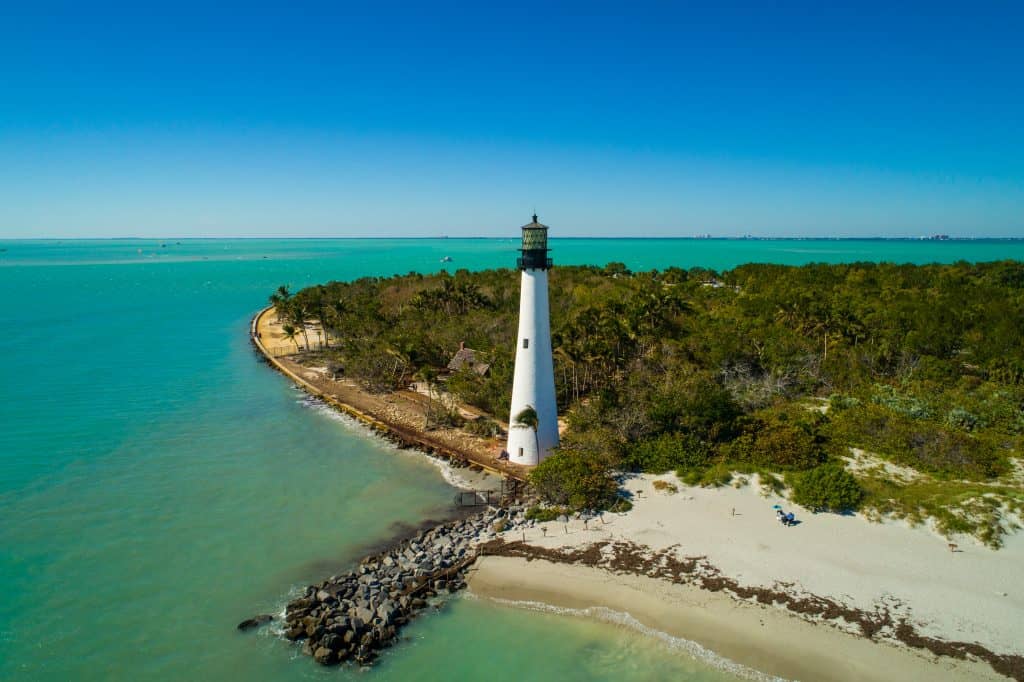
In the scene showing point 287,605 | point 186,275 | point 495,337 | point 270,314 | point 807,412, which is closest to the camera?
point 287,605

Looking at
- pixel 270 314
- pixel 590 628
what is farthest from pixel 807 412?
pixel 270 314

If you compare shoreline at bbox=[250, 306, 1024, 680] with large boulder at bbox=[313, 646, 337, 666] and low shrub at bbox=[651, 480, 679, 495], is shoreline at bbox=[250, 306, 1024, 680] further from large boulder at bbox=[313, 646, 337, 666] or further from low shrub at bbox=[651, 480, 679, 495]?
large boulder at bbox=[313, 646, 337, 666]

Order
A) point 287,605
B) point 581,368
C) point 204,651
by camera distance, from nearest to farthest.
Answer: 1. point 204,651
2. point 287,605
3. point 581,368

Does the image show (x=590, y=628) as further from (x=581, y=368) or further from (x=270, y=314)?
(x=270, y=314)

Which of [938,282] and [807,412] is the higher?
[938,282]

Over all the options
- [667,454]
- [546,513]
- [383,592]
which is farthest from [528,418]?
[383,592]

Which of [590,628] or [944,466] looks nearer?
[590,628]

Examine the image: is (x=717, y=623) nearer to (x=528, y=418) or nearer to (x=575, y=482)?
(x=575, y=482)

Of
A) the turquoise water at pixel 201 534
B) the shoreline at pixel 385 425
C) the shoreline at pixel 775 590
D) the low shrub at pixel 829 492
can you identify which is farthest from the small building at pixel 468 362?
the low shrub at pixel 829 492
